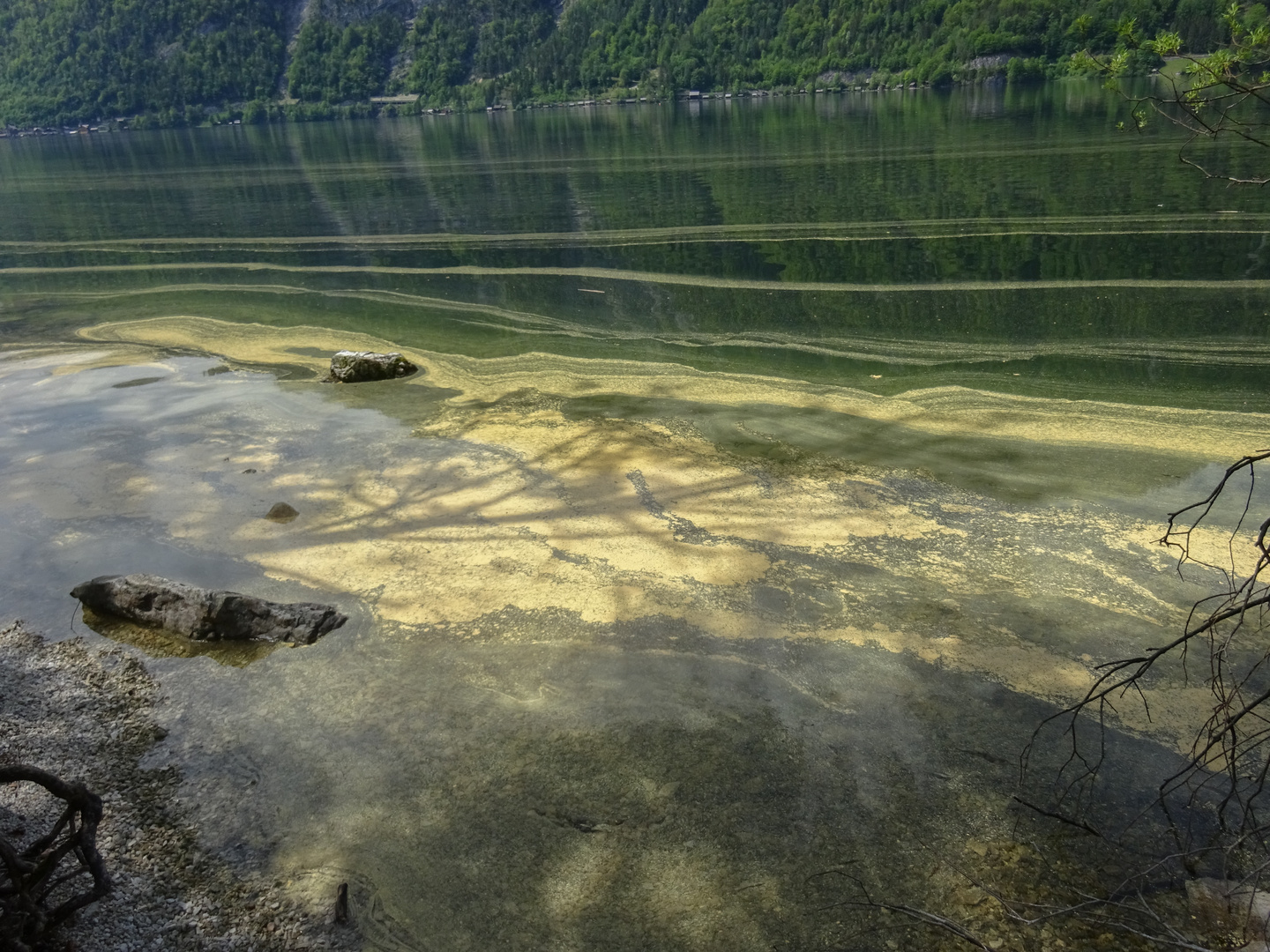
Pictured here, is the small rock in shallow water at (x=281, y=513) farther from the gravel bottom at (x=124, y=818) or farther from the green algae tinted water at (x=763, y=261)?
the green algae tinted water at (x=763, y=261)

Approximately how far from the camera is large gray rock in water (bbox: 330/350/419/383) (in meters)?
9.73

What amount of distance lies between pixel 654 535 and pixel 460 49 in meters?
159

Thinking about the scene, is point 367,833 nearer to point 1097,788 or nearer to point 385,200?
point 1097,788

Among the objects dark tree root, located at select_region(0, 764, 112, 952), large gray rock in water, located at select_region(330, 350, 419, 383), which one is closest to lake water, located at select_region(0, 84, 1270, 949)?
large gray rock in water, located at select_region(330, 350, 419, 383)

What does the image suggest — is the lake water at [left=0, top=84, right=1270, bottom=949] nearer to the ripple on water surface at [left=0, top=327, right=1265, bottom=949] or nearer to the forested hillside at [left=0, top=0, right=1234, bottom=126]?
the ripple on water surface at [left=0, top=327, right=1265, bottom=949]

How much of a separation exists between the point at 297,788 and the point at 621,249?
13.8 meters

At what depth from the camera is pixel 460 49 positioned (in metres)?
147

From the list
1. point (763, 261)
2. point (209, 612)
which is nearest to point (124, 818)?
point (209, 612)

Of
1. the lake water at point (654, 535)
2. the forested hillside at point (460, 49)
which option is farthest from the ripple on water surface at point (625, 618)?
the forested hillside at point (460, 49)

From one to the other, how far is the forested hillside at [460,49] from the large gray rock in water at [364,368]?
8845 cm

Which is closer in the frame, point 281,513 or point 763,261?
point 281,513

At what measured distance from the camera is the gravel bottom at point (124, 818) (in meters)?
3.26

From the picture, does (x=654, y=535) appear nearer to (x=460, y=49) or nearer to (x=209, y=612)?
(x=209, y=612)

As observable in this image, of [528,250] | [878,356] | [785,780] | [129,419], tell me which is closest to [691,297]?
[878,356]
